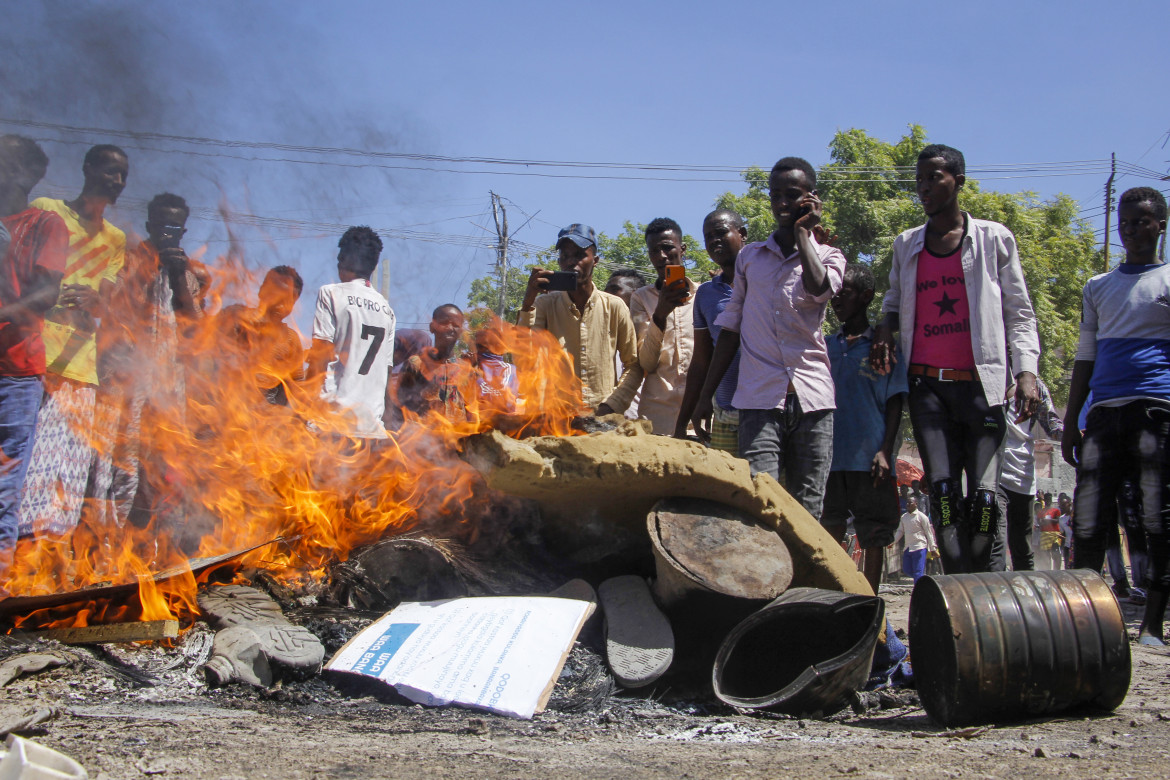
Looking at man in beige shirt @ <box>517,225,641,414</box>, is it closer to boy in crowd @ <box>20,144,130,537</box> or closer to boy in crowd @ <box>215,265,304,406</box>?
boy in crowd @ <box>215,265,304,406</box>

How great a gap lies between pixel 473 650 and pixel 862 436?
2.74 m

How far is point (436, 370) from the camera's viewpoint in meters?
6.76

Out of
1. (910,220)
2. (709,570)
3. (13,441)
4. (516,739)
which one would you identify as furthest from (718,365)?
(910,220)

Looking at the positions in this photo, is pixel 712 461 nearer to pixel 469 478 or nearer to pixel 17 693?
pixel 469 478

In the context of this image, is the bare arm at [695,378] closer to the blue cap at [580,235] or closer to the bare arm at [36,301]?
the blue cap at [580,235]

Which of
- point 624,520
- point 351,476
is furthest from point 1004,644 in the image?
point 351,476

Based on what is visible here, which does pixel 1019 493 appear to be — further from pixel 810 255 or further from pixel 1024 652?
pixel 1024 652

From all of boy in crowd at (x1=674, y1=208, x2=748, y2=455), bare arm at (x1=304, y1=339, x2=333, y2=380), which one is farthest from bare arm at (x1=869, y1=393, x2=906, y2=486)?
bare arm at (x1=304, y1=339, x2=333, y2=380)

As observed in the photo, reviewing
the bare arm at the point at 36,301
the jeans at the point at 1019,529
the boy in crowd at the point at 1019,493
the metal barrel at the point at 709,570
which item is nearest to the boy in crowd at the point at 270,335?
the bare arm at the point at 36,301

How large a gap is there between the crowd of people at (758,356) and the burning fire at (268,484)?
137 mm

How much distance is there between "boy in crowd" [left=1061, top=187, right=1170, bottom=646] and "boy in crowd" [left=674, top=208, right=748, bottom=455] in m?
2.02

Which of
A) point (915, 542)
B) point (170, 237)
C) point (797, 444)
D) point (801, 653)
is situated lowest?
point (915, 542)

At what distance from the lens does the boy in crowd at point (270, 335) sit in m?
4.71

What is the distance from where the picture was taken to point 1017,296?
4.23 metres
